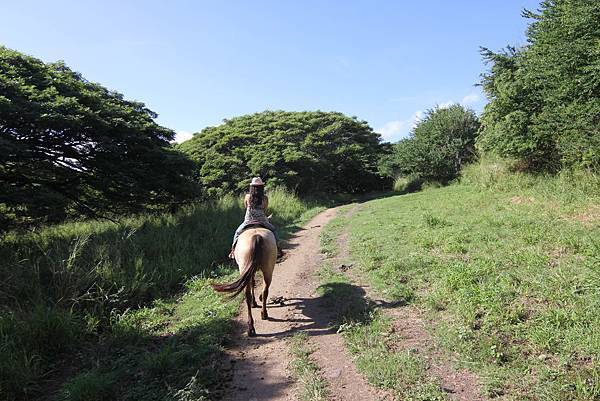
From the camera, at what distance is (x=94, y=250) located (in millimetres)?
7086

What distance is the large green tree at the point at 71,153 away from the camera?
807 centimetres

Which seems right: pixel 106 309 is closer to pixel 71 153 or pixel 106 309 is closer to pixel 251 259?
pixel 251 259

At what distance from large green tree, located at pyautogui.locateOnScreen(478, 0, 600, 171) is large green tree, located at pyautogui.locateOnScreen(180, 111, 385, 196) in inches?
509

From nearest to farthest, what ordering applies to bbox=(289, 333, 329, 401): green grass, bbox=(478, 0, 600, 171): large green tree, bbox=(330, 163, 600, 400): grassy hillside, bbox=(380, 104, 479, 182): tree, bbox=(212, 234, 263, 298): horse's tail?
bbox=(330, 163, 600, 400): grassy hillside → bbox=(289, 333, 329, 401): green grass → bbox=(212, 234, 263, 298): horse's tail → bbox=(478, 0, 600, 171): large green tree → bbox=(380, 104, 479, 182): tree

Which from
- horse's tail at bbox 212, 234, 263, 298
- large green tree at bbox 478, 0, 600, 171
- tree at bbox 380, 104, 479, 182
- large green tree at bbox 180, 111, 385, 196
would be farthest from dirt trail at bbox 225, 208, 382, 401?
tree at bbox 380, 104, 479, 182

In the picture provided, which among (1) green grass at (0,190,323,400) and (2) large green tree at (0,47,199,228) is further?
(2) large green tree at (0,47,199,228)

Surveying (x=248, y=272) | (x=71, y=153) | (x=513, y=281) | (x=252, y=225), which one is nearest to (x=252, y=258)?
(x=248, y=272)

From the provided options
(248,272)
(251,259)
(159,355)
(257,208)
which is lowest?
(159,355)

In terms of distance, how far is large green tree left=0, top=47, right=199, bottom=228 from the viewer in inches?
318

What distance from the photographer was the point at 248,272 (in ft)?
16.9

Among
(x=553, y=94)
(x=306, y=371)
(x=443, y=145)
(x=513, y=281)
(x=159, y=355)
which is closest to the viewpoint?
(x=306, y=371)

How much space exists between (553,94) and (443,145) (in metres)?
14.6

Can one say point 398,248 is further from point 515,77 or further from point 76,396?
point 515,77

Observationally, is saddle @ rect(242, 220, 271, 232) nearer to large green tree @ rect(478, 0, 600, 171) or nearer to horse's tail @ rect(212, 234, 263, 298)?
horse's tail @ rect(212, 234, 263, 298)
